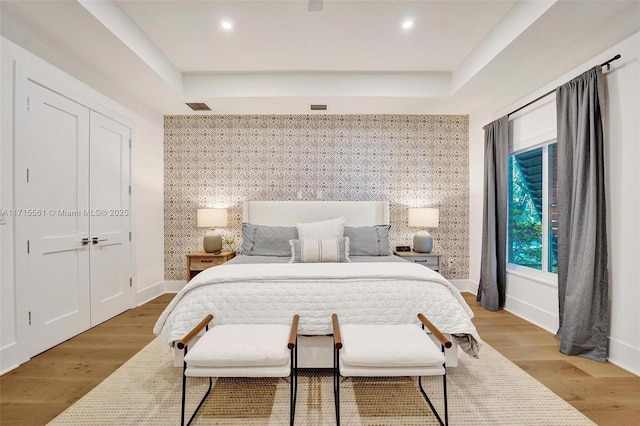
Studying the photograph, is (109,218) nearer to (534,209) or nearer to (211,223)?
(211,223)

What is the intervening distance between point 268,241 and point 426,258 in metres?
2.09

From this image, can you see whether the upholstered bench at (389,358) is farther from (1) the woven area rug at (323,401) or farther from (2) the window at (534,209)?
(2) the window at (534,209)

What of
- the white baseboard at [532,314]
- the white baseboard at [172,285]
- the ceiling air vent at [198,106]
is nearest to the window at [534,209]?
the white baseboard at [532,314]

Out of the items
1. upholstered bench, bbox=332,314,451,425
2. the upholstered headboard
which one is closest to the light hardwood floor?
→ upholstered bench, bbox=332,314,451,425

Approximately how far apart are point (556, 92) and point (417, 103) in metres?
1.45

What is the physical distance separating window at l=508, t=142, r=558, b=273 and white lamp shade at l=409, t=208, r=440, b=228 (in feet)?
2.90

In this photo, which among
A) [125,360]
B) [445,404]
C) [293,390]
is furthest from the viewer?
[125,360]

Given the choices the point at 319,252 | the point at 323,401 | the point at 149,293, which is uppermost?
the point at 319,252

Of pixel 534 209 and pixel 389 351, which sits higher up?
pixel 534 209

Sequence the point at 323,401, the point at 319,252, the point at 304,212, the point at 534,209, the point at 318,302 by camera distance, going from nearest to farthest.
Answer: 1. the point at 323,401
2. the point at 318,302
3. the point at 319,252
4. the point at 534,209
5. the point at 304,212

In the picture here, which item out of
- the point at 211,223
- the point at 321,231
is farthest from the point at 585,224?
the point at 211,223

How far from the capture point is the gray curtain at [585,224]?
2.35 meters

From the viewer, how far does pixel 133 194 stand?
3668 mm

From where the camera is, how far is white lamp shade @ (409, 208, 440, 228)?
4012mm
